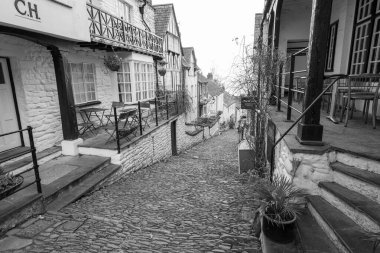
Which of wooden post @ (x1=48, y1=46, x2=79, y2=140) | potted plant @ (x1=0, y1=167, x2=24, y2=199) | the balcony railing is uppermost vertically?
the balcony railing

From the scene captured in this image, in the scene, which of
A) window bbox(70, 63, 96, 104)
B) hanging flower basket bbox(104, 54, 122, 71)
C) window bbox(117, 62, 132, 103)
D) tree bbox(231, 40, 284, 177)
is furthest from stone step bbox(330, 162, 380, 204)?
window bbox(117, 62, 132, 103)

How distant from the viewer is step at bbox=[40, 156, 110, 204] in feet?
13.9

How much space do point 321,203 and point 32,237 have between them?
3.85 m

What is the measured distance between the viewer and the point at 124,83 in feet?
31.2

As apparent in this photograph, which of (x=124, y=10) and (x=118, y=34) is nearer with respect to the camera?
(x=118, y=34)

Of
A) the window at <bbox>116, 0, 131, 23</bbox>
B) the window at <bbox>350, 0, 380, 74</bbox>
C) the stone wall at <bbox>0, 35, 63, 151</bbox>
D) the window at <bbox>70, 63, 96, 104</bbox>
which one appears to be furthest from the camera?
the window at <bbox>116, 0, 131, 23</bbox>

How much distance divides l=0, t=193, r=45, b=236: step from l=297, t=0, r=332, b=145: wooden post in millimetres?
4258

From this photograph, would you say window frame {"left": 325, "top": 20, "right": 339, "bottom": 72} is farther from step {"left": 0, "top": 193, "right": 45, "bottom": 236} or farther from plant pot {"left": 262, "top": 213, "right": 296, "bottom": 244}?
step {"left": 0, "top": 193, "right": 45, "bottom": 236}

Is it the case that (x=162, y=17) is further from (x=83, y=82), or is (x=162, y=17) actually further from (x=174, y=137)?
(x=83, y=82)

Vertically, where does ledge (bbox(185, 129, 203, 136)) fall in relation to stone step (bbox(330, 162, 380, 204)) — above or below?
below

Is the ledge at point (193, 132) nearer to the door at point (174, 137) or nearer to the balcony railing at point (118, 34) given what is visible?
the door at point (174, 137)

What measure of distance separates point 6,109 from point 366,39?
8.71 m

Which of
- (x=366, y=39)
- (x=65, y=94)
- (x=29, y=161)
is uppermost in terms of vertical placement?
(x=366, y=39)

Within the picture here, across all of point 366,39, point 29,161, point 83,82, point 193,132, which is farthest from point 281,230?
point 193,132
